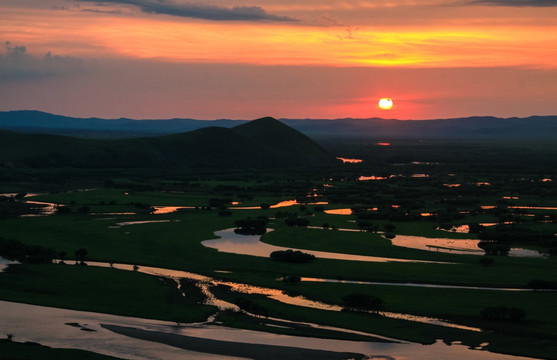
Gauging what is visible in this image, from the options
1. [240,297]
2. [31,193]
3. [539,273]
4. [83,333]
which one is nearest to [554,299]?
[539,273]

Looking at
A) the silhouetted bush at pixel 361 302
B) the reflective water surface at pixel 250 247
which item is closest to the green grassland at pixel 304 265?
the silhouetted bush at pixel 361 302

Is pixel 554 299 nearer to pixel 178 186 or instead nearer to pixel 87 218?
pixel 87 218

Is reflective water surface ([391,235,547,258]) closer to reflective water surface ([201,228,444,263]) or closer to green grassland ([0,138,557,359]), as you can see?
green grassland ([0,138,557,359])

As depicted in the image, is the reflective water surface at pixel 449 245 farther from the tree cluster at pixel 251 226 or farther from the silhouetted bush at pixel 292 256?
Answer: the tree cluster at pixel 251 226

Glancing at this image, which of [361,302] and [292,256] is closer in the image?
[361,302]

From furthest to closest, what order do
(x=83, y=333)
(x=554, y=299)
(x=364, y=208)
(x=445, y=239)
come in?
(x=364, y=208), (x=445, y=239), (x=554, y=299), (x=83, y=333)

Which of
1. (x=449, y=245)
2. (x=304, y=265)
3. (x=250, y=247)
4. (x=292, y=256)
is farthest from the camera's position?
(x=449, y=245)

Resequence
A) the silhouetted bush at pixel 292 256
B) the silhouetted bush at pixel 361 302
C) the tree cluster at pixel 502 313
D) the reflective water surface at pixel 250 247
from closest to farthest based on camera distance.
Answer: the tree cluster at pixel 502 313, the silhouetted bush at pixel 361 302, the silhouetted bush at pixel 292 256, the reflective water surface at pixel 250 247

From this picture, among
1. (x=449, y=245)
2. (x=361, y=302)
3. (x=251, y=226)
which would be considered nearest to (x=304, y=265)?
(x=361, y=302)

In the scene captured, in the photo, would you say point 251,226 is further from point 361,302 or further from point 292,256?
point 361,302

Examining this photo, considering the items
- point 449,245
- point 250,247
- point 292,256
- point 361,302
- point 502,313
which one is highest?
point 449,245

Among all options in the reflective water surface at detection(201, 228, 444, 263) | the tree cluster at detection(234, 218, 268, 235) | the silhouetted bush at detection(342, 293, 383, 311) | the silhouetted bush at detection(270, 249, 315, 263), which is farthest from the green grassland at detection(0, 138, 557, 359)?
the tree cluster at detection(234, 218, 268, 235)
